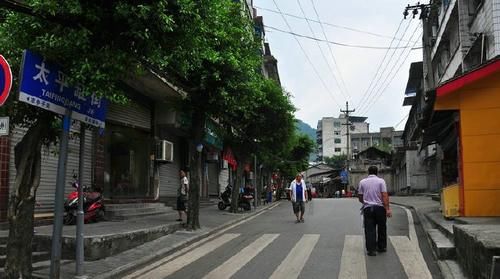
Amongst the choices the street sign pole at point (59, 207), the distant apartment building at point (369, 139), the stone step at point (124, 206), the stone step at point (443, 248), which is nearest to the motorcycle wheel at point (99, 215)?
the stone step at point (124, 206)

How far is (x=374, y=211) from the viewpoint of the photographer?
11.0m

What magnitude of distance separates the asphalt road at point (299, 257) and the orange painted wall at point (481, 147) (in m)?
1.70

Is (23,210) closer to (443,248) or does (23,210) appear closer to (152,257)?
(152,257)

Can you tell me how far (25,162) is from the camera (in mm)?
7977

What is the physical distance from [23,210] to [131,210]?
9.61 meters

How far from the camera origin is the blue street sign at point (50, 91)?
24.1 ft

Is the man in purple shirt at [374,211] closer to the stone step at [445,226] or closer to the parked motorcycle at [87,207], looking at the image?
the stone step at [445,226]

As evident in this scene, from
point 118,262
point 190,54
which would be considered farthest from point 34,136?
point 118,262

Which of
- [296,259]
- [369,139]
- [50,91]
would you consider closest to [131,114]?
[296,259]

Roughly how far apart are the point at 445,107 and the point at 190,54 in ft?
24.5

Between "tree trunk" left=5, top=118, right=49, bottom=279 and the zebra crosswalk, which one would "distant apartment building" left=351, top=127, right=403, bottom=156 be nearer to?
the zebra crosswalk

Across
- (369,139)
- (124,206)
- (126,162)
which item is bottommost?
(124,206)

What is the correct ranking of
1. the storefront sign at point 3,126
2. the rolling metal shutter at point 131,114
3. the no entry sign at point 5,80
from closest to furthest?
the no entry sign at point 5,80
the storefront sign at point 3,126
the rolling metal shutter at point 131,114

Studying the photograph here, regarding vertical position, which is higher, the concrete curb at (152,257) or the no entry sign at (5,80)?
the no entry sign at (5,80)
